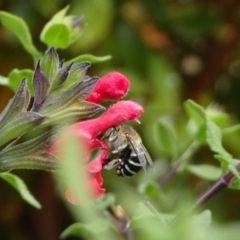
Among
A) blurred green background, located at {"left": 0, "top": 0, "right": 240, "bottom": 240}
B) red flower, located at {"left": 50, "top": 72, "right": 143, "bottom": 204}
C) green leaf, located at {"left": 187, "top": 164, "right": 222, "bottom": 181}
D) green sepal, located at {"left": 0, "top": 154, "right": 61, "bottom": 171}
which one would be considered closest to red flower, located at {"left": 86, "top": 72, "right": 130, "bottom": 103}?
red flower, located at {"left": 50, "top": 72, "right": 143, "bottom": 204}

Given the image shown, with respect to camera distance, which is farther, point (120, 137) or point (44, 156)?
point (120, 137)

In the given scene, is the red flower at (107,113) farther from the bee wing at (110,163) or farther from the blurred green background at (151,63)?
the blurred green background at (151,63)

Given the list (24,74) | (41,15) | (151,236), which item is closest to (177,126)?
(41,15)

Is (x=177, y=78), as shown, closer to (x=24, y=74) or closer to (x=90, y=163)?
Result: (x=24, y=74)

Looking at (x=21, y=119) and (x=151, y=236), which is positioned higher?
(x=21, y=119)

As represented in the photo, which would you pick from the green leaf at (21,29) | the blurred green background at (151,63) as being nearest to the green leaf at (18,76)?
the green leaf at (21,29)

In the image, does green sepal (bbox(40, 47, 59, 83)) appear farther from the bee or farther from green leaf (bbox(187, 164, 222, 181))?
green leaf (bbox(187, 164, 222, 181))
